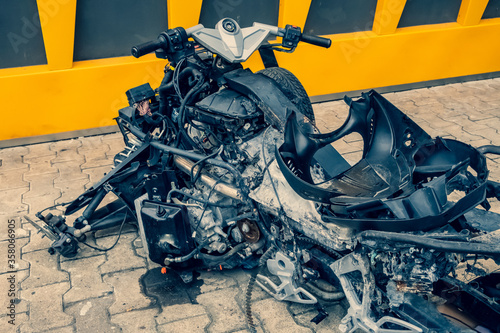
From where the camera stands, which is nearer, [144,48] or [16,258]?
[144,48]

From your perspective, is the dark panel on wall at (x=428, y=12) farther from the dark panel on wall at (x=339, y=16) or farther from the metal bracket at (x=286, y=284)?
the metal bracket at (x=286, y=284)

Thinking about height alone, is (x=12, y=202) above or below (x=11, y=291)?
below

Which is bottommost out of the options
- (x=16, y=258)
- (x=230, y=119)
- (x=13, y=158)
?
(x=13, y=158)

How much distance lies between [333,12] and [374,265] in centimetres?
423

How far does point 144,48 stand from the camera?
341 cm

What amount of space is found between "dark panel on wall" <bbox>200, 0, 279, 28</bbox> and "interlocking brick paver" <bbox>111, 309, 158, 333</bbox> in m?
3.47

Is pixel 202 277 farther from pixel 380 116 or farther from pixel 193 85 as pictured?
pixel 380 116

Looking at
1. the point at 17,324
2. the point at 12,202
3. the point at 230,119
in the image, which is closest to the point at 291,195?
the point at 230,119

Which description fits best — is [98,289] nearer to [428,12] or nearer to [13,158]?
[13,158]

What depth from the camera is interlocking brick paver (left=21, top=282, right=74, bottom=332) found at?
10.9 feet

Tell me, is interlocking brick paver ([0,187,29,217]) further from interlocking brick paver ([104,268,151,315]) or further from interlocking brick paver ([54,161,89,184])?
interlocking brick paver ([104,268,151,315])

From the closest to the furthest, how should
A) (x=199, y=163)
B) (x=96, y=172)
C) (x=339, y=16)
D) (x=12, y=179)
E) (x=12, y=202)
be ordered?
1. (x=199, y=163)
2. (x=12, y=202)
3. (x=12, y=179)
4. (x=96, y=172)
5. (x=339, y=16)

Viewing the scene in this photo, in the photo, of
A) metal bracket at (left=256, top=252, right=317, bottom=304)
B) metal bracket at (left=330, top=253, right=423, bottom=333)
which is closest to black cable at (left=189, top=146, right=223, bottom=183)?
metal bracket at (left=256, top=252, right=317, bottom=304)

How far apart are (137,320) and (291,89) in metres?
1.95
